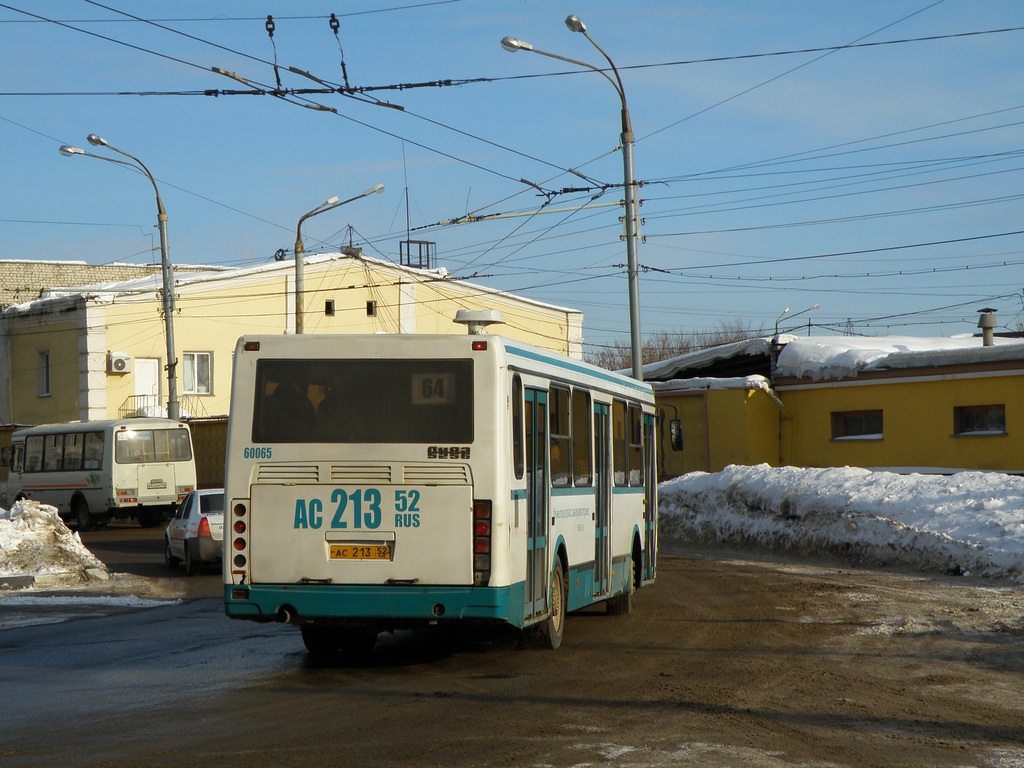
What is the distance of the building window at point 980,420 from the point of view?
29.1 meters

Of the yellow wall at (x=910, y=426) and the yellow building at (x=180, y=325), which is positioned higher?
the yellow building at (x=180, y=325)

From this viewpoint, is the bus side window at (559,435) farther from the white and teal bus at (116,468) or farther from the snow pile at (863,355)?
the white and teal bus at (116,468)

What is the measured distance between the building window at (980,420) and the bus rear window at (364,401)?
21702mm

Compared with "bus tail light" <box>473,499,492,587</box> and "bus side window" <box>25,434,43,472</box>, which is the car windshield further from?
"bus side window" <box>25,434,43,472</box>

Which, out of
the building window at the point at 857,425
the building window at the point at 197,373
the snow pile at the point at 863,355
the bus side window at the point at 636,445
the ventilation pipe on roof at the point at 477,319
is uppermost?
the building window at the point at 197,373

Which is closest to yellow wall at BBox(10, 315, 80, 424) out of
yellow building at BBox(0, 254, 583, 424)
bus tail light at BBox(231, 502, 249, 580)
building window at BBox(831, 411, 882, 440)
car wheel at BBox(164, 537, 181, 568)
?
yellow building at BBox(0, 254, 583, 424)

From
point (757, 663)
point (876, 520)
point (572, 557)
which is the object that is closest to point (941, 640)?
point (757, 663)

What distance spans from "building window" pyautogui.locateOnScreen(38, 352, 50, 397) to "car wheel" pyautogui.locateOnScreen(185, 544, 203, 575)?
30381mm

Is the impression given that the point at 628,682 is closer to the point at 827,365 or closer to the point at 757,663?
the point at 757,663

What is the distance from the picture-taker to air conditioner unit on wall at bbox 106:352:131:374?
47.9 m

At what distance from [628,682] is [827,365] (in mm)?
23924

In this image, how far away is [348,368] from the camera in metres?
10.5

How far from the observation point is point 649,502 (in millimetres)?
16422

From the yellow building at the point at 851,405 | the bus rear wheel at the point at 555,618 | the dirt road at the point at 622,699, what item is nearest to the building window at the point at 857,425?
the yellow building at the point at 851,405
